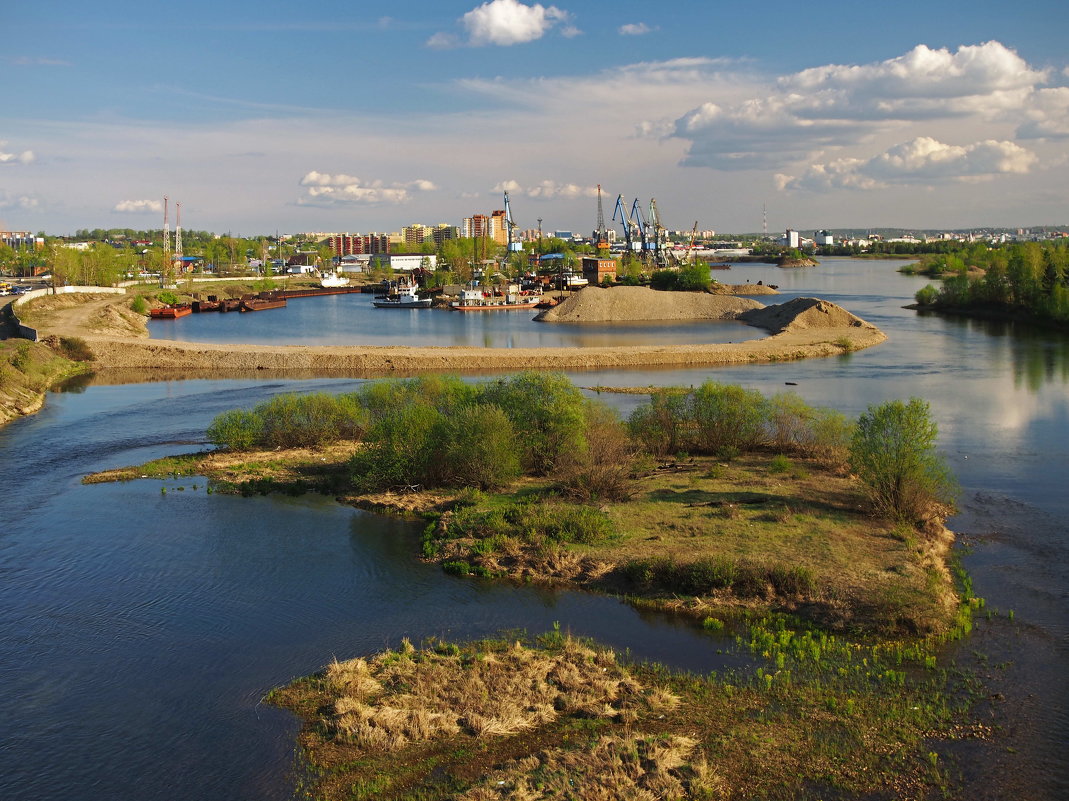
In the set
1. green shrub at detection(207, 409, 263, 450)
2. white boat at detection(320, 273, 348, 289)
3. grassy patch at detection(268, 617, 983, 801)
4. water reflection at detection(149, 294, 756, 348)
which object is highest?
white boat at detection(320, 273, 348, 289)

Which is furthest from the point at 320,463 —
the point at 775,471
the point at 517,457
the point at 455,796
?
the point at 455,796

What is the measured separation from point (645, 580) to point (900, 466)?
480 centimetres

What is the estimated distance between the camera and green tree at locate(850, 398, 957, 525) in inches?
549

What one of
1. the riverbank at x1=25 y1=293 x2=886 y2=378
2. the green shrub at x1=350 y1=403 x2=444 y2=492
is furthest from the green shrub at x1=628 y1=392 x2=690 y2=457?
the riverbank at x1=25 y1=293 x2=886 y2=378

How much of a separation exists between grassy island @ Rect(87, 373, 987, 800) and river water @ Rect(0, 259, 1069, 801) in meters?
0.47

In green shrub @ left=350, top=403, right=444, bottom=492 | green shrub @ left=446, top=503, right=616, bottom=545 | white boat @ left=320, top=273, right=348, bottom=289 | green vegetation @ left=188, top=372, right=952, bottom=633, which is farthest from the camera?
white boat @ left=320, top=273, right=348, bottom=289

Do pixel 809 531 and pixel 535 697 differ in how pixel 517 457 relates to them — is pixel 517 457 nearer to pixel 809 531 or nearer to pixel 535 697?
pixel 809 531

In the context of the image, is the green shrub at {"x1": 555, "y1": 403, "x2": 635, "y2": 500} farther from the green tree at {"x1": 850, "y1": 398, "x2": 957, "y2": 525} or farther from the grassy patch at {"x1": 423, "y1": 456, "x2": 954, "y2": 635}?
the green tree at {"x1": 850, "y1": 398, "x2": 957, "y2": 525}

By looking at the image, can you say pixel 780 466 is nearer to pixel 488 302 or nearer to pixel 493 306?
pixel 493 306

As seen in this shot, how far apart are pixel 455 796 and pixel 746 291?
67.7 meters

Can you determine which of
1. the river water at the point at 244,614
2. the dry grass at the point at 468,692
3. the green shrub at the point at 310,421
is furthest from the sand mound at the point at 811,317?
the dry grass at the point at 468,692

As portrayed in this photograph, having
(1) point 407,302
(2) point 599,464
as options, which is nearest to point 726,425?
(2) point 599,464

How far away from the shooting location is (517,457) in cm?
1672

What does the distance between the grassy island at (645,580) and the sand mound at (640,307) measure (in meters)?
34.0
